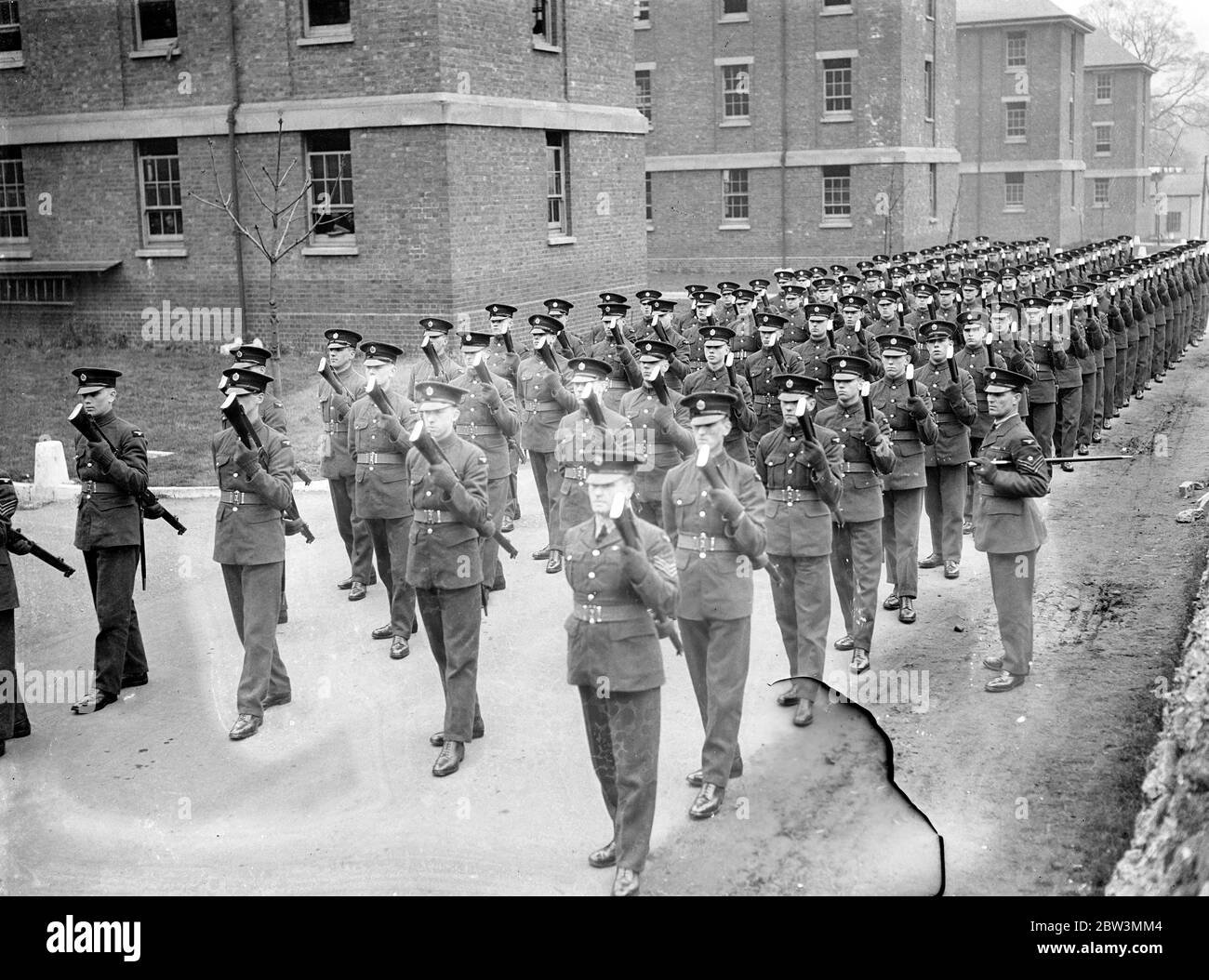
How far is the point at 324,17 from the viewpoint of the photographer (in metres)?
21.6

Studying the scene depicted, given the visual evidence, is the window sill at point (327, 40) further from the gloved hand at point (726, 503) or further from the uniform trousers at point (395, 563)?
the gloved hand at point (726, 503)

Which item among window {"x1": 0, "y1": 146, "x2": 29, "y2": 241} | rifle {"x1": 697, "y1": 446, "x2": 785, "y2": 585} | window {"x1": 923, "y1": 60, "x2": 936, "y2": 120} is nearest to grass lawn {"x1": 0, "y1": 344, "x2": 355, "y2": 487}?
window {"x1": 0, "y1": 146, "x2": 29, "y2": 241}

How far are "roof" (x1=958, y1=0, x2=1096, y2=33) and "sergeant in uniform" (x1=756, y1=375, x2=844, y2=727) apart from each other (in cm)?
4972

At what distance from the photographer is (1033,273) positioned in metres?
21.4

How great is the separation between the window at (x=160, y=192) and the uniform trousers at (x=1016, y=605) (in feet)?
58.8

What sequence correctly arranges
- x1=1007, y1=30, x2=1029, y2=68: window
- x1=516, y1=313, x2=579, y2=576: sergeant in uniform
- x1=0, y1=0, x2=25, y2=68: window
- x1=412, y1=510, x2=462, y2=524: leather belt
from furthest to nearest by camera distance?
x1=1007, y1=30, x2=1029, y2=68: window → x1=0, y1=0, x2=25, y2=68: window → x1=516, y1=313, x2=579, y2=576: sergeant in uniform → x1=412, y1=510, x2=462, y2=524: leather belt

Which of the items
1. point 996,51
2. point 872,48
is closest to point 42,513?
point 872,48

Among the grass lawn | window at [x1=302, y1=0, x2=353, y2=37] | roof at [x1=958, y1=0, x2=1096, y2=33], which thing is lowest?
the grass lawn

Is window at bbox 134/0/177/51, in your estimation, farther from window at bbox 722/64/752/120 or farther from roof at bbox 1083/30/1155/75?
roof at bbox 1083/30/1155/75

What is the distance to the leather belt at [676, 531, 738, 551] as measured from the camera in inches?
292

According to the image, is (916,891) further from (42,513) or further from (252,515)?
(42,513)

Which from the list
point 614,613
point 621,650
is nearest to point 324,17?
point 614,613

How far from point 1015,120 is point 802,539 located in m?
50.3

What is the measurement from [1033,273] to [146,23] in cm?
1536
